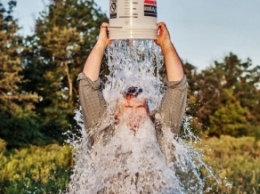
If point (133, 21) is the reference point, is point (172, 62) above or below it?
below

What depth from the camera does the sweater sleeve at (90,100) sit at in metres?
3.55

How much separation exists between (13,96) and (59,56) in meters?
8.77

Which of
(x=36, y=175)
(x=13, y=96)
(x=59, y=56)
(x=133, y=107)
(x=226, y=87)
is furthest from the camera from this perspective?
(x=226, y=87)

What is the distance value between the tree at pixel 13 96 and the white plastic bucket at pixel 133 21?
20.0 m

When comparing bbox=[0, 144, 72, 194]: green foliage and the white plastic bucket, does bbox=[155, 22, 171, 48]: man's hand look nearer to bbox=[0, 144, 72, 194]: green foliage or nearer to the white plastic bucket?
the white plastic bucket

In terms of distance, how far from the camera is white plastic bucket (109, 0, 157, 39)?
12.7 ft

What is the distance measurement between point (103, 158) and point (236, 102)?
4350cm

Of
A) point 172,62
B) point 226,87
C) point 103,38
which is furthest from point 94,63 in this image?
point 226,87

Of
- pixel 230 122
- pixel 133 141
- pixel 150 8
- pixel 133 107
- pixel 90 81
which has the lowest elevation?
pixel 230 122

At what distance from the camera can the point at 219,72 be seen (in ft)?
169

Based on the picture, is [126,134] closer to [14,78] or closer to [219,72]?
[14,78]

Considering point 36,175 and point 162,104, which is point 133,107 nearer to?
point 162,104

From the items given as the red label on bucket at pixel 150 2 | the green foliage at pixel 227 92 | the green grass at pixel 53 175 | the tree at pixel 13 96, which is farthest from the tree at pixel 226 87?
the red label on bucket at pixel 150 2

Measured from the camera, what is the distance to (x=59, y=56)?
119ft
